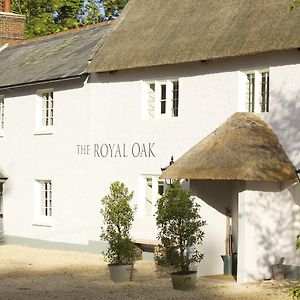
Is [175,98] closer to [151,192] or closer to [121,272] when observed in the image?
[151,192]

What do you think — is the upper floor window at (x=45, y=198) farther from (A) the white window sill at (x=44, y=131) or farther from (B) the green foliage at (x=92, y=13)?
(B) the green foliage at (x=92, y=13)

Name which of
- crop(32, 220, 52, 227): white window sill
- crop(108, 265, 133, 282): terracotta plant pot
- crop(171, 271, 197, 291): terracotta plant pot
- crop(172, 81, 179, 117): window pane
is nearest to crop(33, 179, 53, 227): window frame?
crop(32, 220, 52, 227): white window sill

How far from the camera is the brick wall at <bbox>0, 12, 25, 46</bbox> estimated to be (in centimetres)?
3322

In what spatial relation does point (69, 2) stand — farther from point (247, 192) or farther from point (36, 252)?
point (247, 192)

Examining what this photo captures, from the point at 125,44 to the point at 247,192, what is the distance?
699 centimetres

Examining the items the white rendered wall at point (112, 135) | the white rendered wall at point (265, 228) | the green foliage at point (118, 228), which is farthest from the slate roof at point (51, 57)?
the white rendered wall at point (265, 228)

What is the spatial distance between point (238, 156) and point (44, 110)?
384 inches

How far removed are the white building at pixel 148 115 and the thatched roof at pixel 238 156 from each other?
0.43 m

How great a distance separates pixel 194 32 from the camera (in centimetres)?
2238

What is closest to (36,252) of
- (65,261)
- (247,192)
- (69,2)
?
(65,261)

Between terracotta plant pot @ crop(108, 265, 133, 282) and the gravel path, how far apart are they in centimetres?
17

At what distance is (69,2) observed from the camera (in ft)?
146

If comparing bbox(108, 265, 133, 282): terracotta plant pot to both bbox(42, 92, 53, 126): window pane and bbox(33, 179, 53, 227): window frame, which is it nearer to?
bbox(33, 179, 53, 227): window frame

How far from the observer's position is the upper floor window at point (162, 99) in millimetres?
23062
